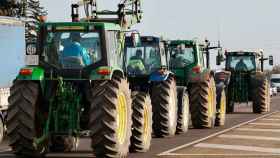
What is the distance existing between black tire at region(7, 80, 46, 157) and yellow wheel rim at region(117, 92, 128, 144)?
4.66ft

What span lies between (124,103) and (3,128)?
5.03 metres

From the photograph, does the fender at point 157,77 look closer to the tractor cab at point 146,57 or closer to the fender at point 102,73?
the tractor cab at point 146,57

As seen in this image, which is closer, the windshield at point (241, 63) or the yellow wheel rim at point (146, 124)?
the yellow wheel rim at point (146, 124)

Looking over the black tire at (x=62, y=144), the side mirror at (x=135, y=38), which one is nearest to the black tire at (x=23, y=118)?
the black tire at (x=62, y=144)

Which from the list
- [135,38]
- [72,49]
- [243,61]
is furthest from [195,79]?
[243,61]

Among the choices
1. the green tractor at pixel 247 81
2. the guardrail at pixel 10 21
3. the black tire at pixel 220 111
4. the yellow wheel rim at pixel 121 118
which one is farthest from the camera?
the green tractor at pixel 247 81

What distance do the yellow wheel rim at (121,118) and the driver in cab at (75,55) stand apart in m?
0.96

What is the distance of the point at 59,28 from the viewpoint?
13.4 metres

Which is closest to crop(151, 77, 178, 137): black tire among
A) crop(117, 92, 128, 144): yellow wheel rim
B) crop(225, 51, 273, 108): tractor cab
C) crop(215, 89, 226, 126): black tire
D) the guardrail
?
the guardrail

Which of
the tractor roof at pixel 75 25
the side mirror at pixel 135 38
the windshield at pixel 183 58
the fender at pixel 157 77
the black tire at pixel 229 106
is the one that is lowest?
the black tire at pixel 229 106

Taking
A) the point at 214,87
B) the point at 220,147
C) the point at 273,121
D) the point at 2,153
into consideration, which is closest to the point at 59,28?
the point at 2,153

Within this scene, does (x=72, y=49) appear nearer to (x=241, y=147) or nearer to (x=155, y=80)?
A: (x=155, y=80)

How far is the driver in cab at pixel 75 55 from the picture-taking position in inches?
523

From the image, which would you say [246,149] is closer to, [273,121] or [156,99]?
[156,99]
